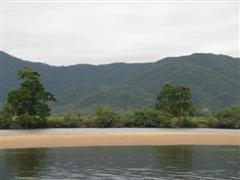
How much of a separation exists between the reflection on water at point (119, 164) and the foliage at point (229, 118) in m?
55.8

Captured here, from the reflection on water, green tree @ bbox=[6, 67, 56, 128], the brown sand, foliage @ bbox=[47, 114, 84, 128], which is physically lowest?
the reflection on water

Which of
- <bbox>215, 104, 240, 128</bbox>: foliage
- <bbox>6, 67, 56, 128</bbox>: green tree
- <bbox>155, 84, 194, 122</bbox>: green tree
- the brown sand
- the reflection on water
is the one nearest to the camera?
the reflection on water

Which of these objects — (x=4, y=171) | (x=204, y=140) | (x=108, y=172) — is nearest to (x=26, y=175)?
(x=4, y=171)

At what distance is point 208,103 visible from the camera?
18062 centimetres

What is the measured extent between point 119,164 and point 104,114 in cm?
6187

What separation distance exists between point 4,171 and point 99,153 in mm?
14149

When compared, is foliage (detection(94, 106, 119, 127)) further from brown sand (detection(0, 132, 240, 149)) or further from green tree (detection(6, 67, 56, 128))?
brown sand (detection(0, 132, 240, 149))

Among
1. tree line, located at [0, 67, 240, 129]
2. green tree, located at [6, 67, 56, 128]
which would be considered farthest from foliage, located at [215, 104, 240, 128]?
green tree, located at [6, 67, 56, 128]

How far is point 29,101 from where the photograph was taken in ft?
299

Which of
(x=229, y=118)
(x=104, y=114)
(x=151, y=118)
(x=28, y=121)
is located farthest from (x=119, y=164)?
(x=229, y=118)

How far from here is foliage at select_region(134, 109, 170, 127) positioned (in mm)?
96869

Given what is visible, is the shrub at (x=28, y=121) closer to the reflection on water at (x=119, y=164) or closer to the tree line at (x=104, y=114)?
the tree line at (x=104, y=114)

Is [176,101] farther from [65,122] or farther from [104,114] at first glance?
[65,122]

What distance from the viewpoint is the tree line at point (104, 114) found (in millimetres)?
89375
